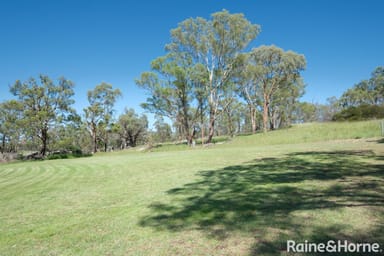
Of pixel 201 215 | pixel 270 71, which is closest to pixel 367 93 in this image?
pixel 270 71

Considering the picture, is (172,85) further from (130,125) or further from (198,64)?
(130,125)

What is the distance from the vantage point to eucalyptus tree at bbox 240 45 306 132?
28.4 metres

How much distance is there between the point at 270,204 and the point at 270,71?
29964 mm

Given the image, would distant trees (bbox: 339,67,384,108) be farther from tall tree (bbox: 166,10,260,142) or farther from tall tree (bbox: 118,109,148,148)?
tall tree (bbox: 118,109,148,148)

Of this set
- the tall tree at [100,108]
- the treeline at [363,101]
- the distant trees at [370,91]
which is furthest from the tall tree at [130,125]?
the distant trees at [370,91]

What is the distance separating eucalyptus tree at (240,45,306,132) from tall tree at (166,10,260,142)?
428 centimetres

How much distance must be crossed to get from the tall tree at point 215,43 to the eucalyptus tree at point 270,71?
4.28 meters

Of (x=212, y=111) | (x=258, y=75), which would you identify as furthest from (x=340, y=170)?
(x=258, y=75)

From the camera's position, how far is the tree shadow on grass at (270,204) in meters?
2.41

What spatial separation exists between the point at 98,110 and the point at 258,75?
24143 millimetres

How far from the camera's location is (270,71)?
30094mm

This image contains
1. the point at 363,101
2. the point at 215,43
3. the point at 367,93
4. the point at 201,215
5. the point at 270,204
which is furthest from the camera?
the point at 363,101

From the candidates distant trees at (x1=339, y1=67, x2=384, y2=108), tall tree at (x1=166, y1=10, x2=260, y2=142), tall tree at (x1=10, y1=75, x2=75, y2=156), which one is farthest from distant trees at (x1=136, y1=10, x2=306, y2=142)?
distant trees at (x1=339, y1=67, x2=384, y2=108)

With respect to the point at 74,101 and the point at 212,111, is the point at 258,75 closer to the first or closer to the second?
the point at 212,111
